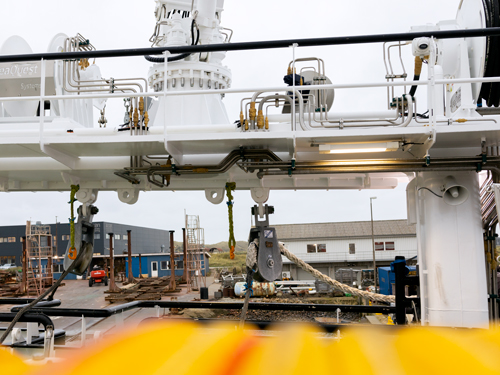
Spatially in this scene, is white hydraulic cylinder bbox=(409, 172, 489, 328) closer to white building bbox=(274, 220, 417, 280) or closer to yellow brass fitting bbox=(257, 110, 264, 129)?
yellow brass fitting bbox=(257, 110, 264, 129)

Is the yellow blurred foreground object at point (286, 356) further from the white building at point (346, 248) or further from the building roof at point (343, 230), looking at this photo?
the building roof at point (343, 230)

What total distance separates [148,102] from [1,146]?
2.45m

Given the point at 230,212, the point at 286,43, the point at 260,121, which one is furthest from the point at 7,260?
the point at 286,43

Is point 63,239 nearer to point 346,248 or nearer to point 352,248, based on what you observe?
point 346,248

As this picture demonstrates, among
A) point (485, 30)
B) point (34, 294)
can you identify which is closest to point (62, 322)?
point (34, 294)

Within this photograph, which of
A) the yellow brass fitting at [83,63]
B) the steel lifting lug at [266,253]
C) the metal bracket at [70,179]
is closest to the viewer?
the steel lifting lug at [266,253]

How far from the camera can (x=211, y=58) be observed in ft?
25.4

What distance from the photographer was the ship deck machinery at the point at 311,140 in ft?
16.2

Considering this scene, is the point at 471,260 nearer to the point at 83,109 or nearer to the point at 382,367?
the point at 382,367

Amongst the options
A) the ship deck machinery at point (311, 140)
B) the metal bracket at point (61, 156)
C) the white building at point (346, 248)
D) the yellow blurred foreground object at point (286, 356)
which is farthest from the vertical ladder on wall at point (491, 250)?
the white building at point (346, 248)

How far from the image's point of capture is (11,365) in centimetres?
119

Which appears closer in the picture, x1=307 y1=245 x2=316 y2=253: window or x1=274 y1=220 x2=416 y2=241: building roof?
x1=307 y1=245 x2=316 y2=253: window

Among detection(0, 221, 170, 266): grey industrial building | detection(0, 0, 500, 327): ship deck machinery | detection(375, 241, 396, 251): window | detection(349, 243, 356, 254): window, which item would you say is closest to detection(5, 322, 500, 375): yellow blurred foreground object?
detection(0, 0, 500, 327): ship deck machinery

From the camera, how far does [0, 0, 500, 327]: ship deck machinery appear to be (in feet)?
16.2
